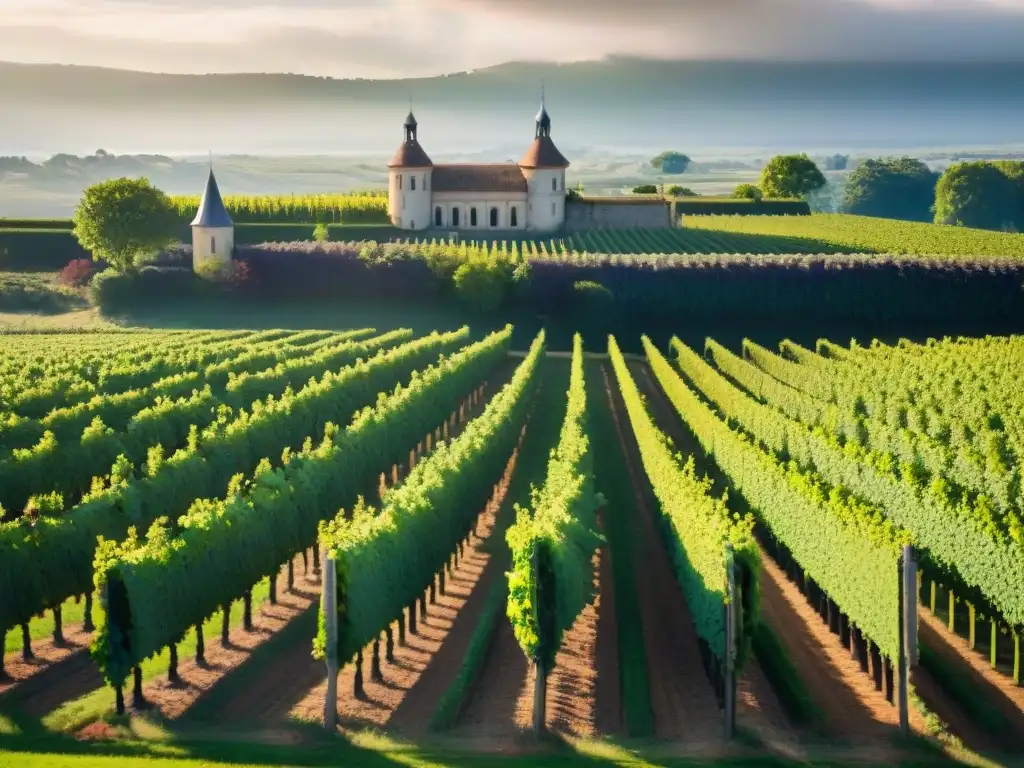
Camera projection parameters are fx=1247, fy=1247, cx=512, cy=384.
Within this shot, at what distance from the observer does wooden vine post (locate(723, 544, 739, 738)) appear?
19250 mm

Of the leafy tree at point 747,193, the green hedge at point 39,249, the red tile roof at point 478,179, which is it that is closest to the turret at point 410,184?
the red tile roof at point 478,179

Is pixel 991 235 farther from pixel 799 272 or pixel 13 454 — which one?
pixel 13 454

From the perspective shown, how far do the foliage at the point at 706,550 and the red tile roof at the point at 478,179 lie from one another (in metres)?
77.3

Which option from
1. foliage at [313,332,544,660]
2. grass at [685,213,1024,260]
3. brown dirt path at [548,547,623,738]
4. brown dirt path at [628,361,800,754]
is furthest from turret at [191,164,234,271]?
brown dirt path at [628,361,800,754]

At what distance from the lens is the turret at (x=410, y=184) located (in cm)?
10269

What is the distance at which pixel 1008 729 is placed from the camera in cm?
1997

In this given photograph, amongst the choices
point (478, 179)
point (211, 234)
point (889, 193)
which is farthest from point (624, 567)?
point (889, 193)

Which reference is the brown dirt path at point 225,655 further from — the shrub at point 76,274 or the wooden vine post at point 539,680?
the shrub at point 76,274

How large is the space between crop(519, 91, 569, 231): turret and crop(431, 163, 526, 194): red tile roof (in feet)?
3.40

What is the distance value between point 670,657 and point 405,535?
535 centimetres

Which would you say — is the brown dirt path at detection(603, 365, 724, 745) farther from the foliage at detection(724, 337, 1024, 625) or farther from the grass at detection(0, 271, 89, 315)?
the grass at detection(0, 271, 89, 315)

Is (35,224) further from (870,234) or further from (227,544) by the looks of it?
(227,544)

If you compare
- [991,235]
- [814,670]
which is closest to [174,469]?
[814,670]

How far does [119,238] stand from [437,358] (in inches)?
1583
